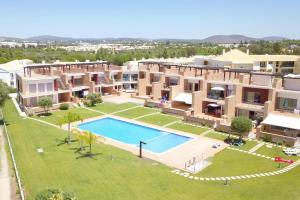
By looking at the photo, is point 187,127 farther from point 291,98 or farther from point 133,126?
point 291,98

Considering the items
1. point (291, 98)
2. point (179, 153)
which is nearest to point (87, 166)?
point (179, 153)

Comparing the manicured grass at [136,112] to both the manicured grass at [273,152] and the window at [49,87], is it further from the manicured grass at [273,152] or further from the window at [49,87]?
the manicured grass at [273,152]

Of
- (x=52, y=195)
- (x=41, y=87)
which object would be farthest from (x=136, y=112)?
(x=52, y=195)

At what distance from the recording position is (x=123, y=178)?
88.2 ft

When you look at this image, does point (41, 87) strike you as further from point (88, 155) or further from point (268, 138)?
point (268, 138)

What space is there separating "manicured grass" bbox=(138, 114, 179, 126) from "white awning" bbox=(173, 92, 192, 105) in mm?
4089

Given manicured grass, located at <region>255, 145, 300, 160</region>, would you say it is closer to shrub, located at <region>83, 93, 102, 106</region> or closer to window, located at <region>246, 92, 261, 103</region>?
window, located at <region>246, 92, 261, 103</region>

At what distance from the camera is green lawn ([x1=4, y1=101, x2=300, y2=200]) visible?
24.1 metres

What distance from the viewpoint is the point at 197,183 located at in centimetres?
2653

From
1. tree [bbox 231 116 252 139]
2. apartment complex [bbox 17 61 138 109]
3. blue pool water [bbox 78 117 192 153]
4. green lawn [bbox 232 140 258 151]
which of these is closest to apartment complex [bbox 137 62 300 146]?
green lawn [bbox 232 140 258 151]

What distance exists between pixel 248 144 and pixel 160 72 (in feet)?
97.6

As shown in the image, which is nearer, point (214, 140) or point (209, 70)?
point (214, 140)

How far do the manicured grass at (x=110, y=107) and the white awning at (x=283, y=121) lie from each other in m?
26.0

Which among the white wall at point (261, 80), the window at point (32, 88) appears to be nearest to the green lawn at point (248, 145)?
the white wall at point (261, 80)
